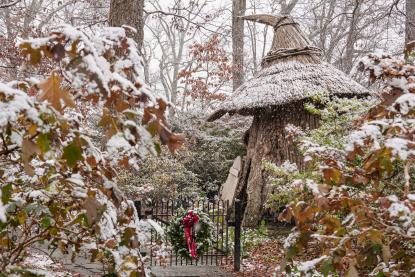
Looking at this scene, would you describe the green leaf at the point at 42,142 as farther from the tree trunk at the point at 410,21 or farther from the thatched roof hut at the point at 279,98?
the tree trunk at the point at 410,21

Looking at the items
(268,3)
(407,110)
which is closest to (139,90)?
(407,110)

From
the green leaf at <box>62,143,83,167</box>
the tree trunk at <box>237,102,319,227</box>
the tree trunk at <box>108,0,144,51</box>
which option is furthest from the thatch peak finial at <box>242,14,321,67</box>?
the green leaf at <box>62,143,83,167</box>

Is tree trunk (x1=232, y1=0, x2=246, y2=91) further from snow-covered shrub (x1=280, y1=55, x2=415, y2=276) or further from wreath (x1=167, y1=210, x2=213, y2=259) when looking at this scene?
snow-covered shrub (x1=280, y1=55, x2=415, y2=276)

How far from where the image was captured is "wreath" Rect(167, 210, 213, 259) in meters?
6.85

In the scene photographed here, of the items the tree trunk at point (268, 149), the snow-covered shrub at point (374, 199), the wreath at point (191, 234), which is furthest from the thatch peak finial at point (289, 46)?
the snow-covered shrub at point (374, 199)

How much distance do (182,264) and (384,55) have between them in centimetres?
526

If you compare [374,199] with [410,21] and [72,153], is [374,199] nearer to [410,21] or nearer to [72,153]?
[72,153]

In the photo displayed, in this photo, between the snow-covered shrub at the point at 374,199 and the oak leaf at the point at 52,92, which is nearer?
the oak leaf at the point at 52,92

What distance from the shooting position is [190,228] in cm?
686

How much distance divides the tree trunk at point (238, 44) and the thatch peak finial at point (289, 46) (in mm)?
6716

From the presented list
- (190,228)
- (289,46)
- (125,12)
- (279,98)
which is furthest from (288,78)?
(190,228)

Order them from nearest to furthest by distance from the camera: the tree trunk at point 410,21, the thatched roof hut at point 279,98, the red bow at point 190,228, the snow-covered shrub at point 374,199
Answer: the snow-covered shrub at point 374,199 → the red bow at point 190,228 → the thatched roof hut at point 279,98 → the tree trunk at point 410,21

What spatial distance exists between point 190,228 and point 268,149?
355cm

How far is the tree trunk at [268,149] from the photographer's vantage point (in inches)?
376
